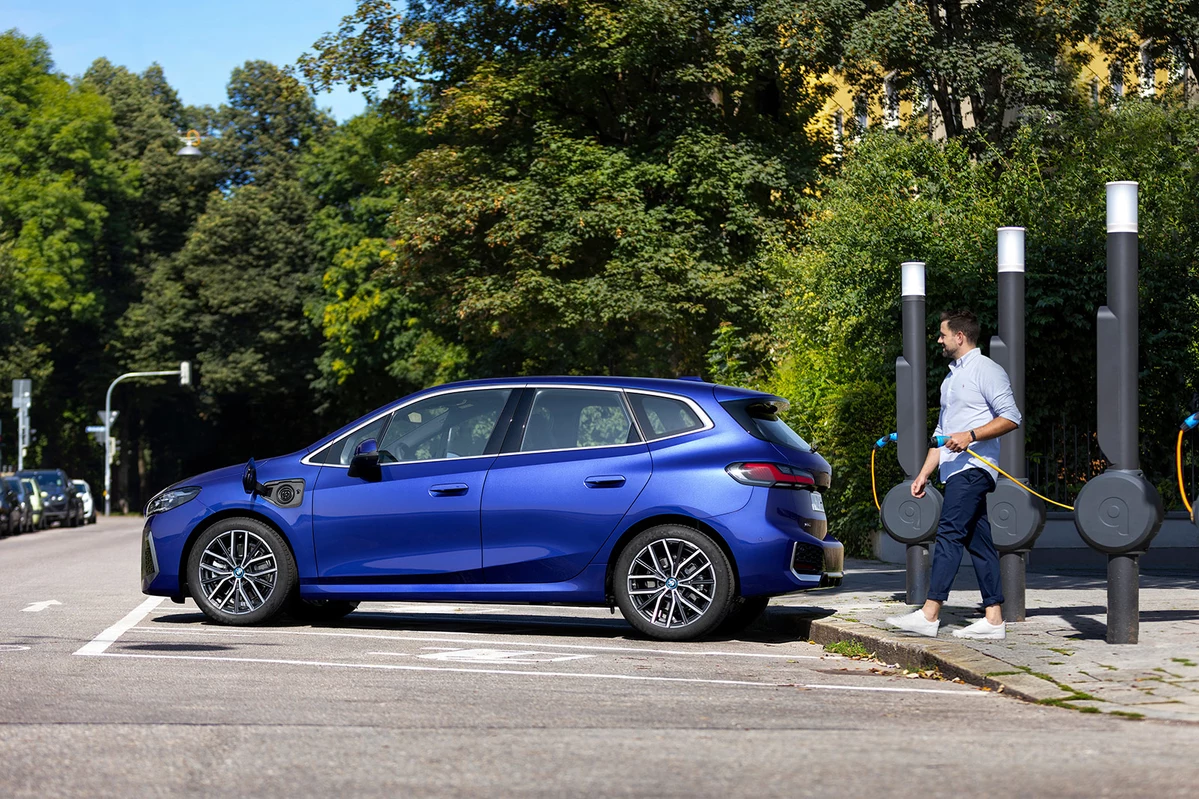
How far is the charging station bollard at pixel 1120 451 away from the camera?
29.0 ft

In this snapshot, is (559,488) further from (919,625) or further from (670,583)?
(919,625)

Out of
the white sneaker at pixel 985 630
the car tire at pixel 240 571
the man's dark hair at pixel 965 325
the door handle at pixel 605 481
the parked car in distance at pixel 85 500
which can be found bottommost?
the parked car in distance at pixel 85 500

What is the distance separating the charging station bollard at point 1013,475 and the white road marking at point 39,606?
7718 millimetres

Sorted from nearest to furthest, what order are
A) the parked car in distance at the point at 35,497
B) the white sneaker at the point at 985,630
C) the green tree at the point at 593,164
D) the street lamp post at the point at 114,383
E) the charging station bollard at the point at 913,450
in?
1. the white sneaker at the point at 985,630
2. the charging station bollard at the point at 913,450
3. the green tree at the point at 593,164
4. the parked car in distance at the point at 35,497
5. the street lamp post at the point at 114,383

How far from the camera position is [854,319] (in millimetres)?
20031

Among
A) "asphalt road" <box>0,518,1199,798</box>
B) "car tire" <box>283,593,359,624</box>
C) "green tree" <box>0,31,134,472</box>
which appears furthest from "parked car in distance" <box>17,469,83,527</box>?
"asphalt road" <box>0,518,1199,798</box>

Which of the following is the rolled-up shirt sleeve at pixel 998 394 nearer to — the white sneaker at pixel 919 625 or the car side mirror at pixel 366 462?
the white sneaker at pixel 919 625

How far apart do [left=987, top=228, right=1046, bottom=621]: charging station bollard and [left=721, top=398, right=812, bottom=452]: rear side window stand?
52.8 inches

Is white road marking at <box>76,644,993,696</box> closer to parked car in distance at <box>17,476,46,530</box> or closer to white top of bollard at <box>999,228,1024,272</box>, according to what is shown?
white top of bollard at <box>999,228,1024,272</box>

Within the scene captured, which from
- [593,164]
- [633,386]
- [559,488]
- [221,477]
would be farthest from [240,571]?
[593,164]

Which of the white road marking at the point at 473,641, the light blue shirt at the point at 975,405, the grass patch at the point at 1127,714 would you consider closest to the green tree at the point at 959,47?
the light blue shirt at the point at 975,405

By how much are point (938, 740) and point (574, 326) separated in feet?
76.3

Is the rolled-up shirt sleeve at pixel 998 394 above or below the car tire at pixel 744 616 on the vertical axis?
above

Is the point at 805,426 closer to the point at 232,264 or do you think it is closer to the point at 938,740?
the point at 938,740
